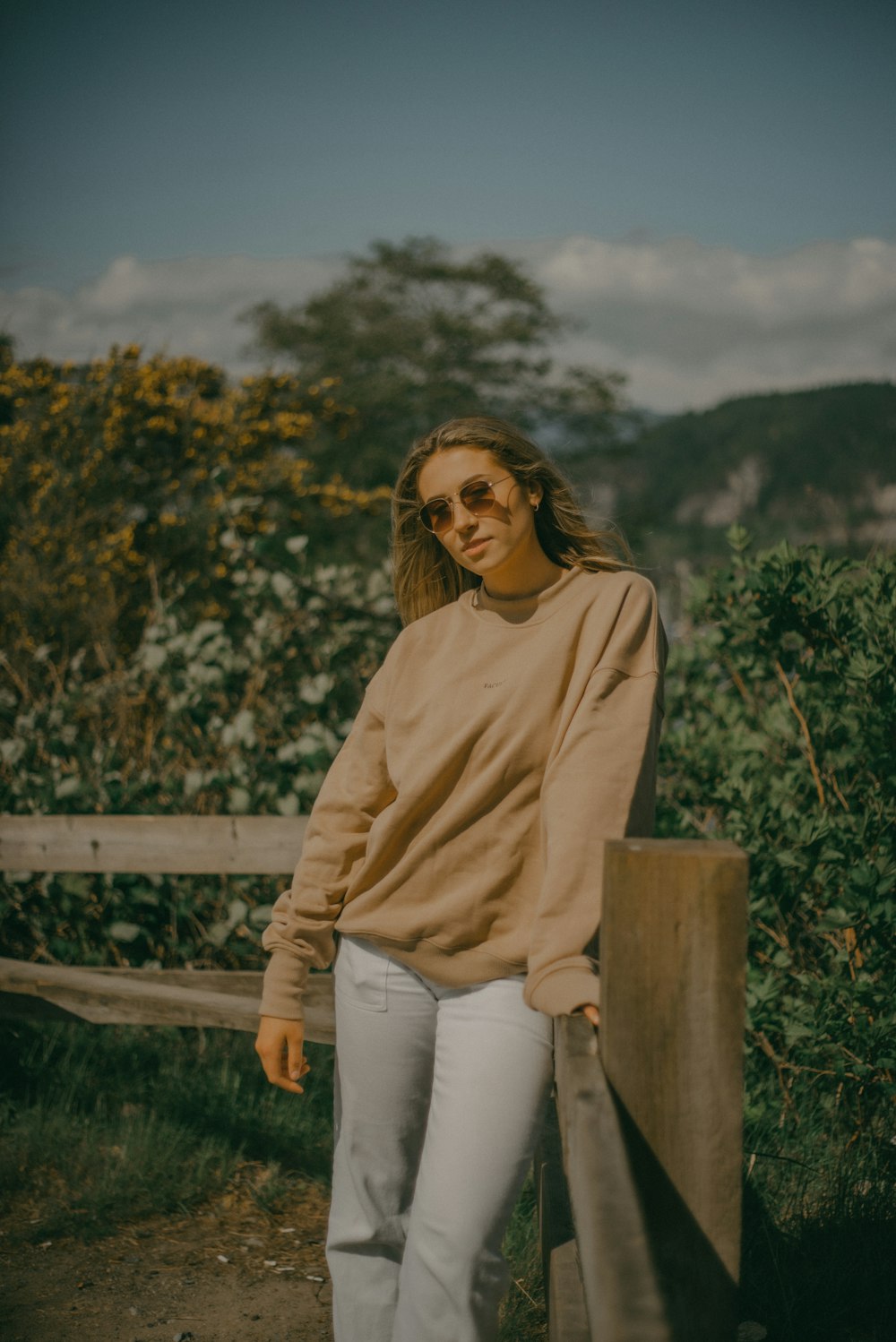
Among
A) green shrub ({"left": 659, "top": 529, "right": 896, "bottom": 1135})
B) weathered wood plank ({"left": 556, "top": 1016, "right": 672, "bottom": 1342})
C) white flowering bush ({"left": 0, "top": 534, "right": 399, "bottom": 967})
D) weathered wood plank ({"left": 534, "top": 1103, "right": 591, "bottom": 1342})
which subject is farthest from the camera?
white flowering bush ({"left": 0, "top": 534, "right": 399, "bottom": 967})

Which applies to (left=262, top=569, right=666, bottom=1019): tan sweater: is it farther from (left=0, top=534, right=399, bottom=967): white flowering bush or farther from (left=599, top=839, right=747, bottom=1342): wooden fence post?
(left=0, top=534, right=399, bottom=967): white flowering bush

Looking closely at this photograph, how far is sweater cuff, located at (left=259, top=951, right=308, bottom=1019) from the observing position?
197 cm

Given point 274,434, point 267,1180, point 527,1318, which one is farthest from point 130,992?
point 274,434

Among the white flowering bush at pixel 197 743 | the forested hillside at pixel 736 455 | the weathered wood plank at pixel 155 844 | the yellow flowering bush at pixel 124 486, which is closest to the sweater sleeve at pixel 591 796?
the weathered wood plank at pixel 155 844

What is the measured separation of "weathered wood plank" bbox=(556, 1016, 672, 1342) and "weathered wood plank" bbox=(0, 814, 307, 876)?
88.0 inches

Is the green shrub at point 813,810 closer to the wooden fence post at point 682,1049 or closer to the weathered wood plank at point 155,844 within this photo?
the weathered wood plank at point 155,844

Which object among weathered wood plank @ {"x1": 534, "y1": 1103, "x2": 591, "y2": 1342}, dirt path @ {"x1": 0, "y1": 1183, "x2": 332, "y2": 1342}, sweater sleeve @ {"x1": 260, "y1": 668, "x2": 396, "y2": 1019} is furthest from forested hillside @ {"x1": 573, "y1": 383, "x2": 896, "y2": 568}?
sweater sleeve @ {"x1": 260, "y1": 668, "x2": 396, "y2": 1019}

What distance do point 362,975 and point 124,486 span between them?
6273mm

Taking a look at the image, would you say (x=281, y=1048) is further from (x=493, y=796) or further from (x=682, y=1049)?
(x=682, y=1049)

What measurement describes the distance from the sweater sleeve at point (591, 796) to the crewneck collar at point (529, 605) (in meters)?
0.19

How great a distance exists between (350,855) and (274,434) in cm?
773

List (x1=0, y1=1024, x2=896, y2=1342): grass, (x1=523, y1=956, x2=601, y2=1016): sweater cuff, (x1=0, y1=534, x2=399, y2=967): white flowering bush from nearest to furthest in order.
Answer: (x1=523, y1=956, x2=601, y2=1016): sweater cuff → (x1=0, y1=1024, x2=896, y2=1342): grass → (x1=0, y1=534, x2=399, y2=967): white flowering bush

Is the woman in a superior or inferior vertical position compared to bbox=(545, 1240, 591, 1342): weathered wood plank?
superior

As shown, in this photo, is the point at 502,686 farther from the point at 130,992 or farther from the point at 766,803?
the point at 130,992
